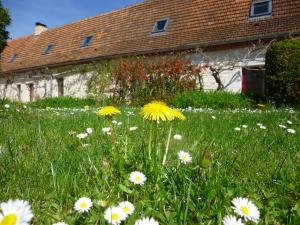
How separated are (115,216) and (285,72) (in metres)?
10.3

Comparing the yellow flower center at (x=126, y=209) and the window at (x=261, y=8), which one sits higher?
the window at (x=261, y=8)

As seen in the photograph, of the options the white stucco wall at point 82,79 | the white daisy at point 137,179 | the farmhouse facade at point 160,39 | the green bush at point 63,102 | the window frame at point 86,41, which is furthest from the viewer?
the window frame at point 86,41

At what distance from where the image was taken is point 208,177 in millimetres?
1808

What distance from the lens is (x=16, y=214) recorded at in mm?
858

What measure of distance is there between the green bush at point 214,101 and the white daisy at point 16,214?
9.88 m

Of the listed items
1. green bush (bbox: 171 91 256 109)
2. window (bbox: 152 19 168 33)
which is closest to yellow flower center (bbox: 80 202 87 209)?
green bush (bbox: 171 91 256 109)

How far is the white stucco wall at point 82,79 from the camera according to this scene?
48.8 ft

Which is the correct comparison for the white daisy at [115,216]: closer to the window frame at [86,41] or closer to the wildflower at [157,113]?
the wildflower at [157,113]

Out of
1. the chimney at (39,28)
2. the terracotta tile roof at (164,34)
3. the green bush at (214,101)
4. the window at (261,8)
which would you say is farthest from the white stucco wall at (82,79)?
the chimney at (39,28)

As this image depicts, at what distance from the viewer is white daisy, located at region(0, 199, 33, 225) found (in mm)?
826

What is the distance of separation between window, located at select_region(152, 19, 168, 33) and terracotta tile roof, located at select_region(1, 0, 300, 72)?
281 mm

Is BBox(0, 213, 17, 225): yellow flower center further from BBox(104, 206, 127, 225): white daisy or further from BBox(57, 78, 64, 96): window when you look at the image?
BBox(57, 78, 64, 96): window

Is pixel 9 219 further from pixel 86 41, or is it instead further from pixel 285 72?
pixel 86 41

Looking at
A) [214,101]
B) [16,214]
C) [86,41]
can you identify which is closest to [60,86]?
[86,41]
